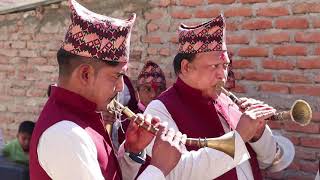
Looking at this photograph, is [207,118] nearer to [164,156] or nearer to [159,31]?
[164,156]

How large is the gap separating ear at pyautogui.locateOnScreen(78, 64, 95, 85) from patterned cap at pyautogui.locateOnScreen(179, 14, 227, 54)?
108 cm

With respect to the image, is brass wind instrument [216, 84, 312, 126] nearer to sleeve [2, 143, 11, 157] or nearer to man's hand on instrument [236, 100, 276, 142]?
man's hand on instrument [236, 100, 276, 142]

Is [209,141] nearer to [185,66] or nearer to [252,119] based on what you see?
[252,119]

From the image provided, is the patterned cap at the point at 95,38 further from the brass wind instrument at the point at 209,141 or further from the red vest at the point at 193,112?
the red vest at the point at 193,112

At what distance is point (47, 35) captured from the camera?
584cm

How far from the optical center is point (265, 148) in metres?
3.22

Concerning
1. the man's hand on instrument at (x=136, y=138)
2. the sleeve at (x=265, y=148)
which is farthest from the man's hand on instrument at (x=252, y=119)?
the man's hand on instrument at (x=136, y=138)

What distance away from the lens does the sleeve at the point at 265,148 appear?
3201 millimetres

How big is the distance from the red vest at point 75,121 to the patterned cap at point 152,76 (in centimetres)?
233

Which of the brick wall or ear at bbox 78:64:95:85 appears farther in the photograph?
the brick wall

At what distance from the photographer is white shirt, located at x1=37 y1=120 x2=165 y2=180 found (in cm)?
196

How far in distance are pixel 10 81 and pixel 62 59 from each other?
4249 mm

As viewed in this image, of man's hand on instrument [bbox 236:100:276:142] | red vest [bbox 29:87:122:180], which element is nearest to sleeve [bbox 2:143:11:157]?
man's hand on instrument [bbox 236:100:276:142]

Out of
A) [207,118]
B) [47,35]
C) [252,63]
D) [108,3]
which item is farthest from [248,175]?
[47,35]
